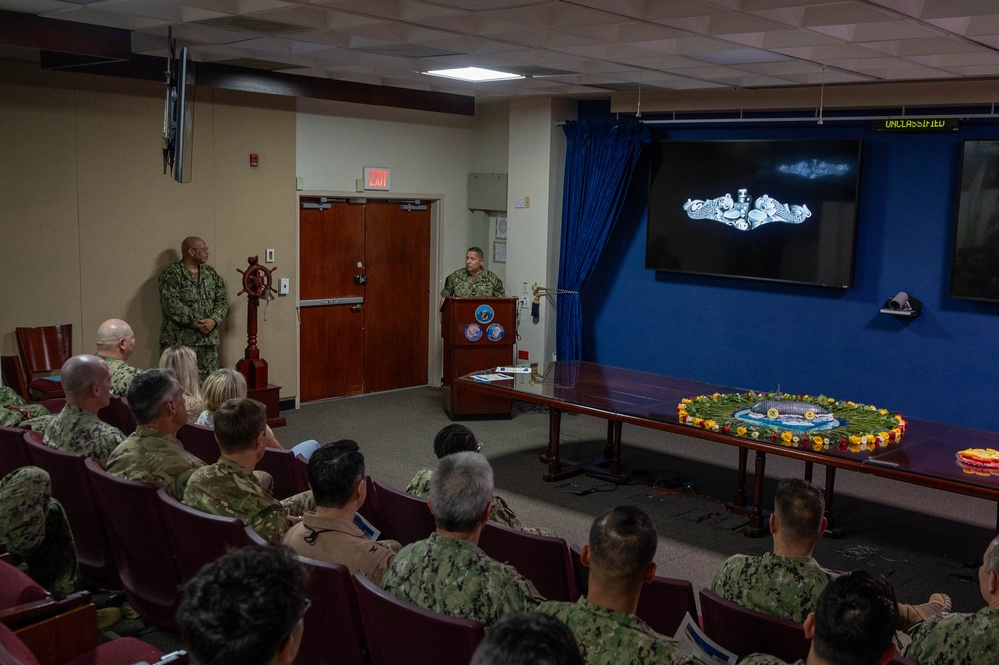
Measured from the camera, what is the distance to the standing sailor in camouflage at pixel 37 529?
10.6 ft

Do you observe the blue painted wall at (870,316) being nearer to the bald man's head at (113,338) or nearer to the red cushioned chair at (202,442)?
the bald man's head at (113,338)

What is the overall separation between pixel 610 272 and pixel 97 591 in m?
6.21

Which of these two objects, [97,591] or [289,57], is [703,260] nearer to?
[289,57]

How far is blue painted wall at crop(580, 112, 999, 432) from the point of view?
719cm

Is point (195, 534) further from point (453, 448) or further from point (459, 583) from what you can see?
point (459, 583)

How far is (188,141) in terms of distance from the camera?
5.41m

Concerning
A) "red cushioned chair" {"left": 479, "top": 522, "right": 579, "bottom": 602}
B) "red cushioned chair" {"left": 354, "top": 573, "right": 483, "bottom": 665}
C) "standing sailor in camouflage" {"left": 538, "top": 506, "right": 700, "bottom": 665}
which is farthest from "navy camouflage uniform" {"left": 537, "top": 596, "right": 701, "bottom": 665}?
"red cushioned chair" {"left": 479, "top": 522, "right": 579, "bottom": 602}

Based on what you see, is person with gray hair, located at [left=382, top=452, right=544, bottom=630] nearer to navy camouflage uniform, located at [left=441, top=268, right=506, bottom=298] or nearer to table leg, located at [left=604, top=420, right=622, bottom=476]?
table leg, located at [left=604, top=420, right=622, bottom=476]

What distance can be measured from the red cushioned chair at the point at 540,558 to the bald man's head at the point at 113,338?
3.37 m

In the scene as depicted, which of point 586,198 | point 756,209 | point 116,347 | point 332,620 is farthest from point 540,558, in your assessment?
point 586,198

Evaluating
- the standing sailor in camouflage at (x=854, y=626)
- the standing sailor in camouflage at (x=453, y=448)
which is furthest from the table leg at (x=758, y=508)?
the standing sailor in camouflage at (x=854, y=626)

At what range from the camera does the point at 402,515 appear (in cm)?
375

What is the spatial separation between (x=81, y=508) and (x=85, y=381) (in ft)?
1.90

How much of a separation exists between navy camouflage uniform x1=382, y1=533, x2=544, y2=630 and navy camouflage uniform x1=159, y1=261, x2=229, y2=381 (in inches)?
216
